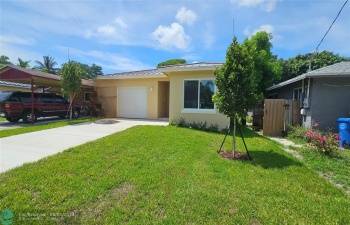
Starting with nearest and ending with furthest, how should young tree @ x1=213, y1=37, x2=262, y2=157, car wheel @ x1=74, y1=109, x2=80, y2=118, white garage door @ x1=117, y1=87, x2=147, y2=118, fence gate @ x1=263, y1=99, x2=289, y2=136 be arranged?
young tree @ x1=213, y1=37, x2=262, y2=157, fence gate @ x1=263, y1=99, x2=289, y2=136, white garage door @ x1=117, y1=87, x2=147, y2=118, car wheel @ x1=74, y1=109, x2=80, y2=118

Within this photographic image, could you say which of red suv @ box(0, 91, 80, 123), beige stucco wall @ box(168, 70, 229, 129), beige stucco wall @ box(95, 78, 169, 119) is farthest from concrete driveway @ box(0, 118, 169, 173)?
beige stucco wall @ box(95, 78, 169, 119)

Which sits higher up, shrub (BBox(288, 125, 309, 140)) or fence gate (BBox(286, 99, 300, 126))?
fence gate (BBox(286, 99, 300, 126))

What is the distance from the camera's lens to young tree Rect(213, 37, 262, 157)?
5516 millimetres

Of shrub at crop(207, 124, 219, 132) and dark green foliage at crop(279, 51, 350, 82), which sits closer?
shrub at crop(207, 124, 219, 132)

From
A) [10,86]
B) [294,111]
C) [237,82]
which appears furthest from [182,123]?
[10,86]

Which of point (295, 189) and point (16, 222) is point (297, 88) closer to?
point (295, 189)

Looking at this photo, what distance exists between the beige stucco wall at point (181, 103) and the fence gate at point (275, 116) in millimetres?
2229

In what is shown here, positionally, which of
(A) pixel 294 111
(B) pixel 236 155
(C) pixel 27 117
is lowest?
(B) pixel 236 155

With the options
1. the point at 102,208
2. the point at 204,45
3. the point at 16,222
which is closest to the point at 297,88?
the point at 204,45

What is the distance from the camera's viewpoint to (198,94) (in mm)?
10312

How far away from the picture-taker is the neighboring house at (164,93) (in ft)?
33.2

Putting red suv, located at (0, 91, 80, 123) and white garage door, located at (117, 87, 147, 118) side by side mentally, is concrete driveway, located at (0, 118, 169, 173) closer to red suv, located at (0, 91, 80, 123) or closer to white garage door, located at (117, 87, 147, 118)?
red suv, located at (0, 91, 80, 123)

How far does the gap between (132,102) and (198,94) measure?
6175 mm

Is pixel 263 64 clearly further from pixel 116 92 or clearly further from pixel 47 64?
pixel 47 64
